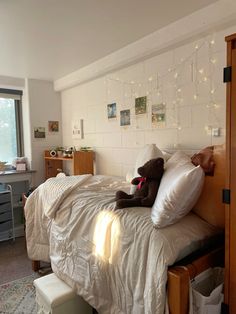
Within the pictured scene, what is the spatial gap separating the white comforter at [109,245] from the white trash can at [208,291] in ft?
0.59

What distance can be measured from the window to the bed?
2.20 meters

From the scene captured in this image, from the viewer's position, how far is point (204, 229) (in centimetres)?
141

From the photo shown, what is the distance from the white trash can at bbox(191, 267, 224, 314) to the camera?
1209 millimetres

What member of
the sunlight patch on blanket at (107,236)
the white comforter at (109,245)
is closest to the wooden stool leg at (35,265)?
the white comforter at (109,245)

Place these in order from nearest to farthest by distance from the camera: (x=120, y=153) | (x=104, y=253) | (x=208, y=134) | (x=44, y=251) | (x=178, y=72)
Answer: (x=104, y=253)
(x=208, y=134)
(x=178, y=72)
(x=44, y=251)
(x=120, y=153)

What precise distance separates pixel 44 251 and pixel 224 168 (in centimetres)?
194

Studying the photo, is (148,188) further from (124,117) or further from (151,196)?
(124,117)

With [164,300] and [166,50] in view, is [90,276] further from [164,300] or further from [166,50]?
[166,50]

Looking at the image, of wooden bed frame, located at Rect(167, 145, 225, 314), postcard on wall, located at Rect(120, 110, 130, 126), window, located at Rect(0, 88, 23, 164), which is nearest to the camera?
wooden bed frame, located at Rect(167, 145, 225, 314)

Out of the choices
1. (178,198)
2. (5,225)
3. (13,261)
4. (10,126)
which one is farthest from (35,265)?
(10,126)

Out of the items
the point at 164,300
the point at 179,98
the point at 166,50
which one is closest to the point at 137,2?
the point at 166,50

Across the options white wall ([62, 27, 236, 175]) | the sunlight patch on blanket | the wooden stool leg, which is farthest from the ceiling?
the wooden stool leg

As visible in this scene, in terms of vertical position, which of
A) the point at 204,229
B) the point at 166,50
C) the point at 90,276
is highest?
the point at 166,50

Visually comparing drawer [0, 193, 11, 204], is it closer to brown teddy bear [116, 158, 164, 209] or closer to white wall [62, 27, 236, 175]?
white wall [62, 27, 236, 175]
